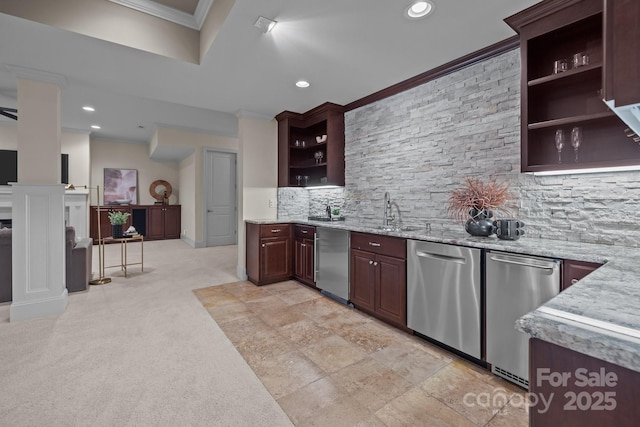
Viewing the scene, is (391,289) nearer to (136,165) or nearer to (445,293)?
(445,293)

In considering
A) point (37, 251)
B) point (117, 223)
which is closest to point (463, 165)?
point (37, 251)

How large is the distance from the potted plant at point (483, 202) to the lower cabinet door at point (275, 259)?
2444 mm

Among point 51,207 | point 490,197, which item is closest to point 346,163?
point 490,197

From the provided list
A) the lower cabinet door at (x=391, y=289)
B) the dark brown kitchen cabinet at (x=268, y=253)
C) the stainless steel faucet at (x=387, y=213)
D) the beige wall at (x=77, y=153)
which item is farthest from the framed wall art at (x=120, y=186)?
the lower cabinet door at (x=391, y=289)

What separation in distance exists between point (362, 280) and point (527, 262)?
155cm

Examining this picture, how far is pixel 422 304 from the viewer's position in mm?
2451

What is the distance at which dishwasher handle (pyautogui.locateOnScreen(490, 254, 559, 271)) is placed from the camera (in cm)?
171

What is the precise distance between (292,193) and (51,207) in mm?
2934

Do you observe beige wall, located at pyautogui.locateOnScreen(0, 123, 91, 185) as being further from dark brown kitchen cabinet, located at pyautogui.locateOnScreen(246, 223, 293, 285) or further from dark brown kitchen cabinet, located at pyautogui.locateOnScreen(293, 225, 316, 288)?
dark brown kitchen cabinet, located at pyautogui.locateOnScreen(293, 225, 316, 288)

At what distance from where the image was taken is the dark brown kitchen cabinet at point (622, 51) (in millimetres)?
583

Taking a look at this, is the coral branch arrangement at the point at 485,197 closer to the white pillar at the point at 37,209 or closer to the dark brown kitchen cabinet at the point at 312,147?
the dark brown kitchen cabinet at the point at 312,147

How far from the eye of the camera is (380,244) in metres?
2.82

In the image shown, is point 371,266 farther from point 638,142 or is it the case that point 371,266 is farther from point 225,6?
point 225,6

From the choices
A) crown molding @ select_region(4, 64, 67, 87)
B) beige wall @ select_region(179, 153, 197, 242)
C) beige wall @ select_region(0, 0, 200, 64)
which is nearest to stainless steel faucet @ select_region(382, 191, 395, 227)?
beige wall @ select_region(0, 0, 200, 64)
